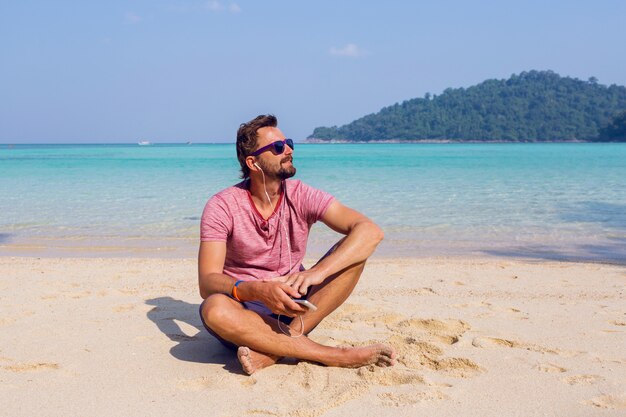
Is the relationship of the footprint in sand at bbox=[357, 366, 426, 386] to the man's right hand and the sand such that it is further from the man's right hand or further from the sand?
the man's right hand

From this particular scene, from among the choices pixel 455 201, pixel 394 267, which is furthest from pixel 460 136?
pixel 394 267

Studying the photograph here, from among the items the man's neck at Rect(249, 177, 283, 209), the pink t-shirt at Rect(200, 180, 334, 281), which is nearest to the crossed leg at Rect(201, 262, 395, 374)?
the pink t-shirt at Rect(200, 180, 334, 281)

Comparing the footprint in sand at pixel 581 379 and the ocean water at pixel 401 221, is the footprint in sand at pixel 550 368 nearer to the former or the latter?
the footprint in sand at pixel 581 379

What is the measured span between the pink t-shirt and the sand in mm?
601

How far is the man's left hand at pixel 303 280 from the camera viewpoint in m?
3.54

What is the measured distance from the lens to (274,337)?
147 inches

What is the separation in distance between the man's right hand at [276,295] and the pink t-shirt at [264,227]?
42cm

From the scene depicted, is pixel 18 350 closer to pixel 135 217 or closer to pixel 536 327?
pixel 536 327

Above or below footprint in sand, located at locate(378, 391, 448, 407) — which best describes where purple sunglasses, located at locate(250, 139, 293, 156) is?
above

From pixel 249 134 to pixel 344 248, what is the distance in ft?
2.95

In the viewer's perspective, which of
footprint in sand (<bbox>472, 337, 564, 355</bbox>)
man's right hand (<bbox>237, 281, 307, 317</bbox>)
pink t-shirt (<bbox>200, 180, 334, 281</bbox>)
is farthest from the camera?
footprint in sand (<bbox>472, 337, 564, 355</bbox>)

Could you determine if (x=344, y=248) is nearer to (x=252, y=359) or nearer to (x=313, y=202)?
(x=313, y=202)

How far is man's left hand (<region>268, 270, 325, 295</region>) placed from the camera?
354cm

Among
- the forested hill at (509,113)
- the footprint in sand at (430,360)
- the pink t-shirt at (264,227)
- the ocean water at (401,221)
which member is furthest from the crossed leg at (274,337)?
the forested hill at (509,113)
